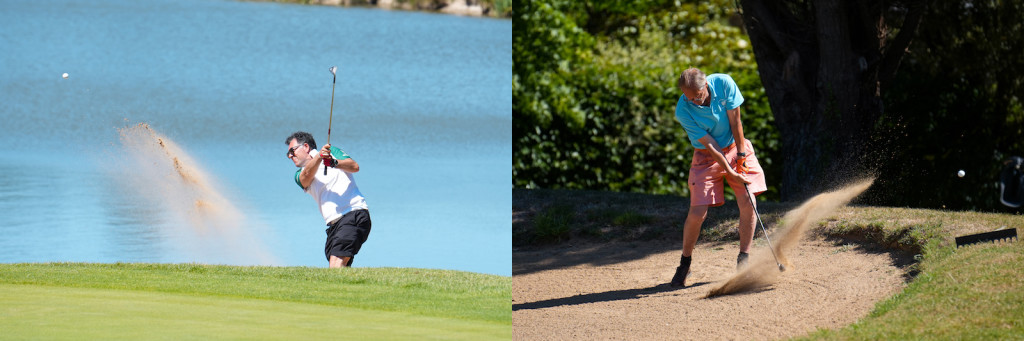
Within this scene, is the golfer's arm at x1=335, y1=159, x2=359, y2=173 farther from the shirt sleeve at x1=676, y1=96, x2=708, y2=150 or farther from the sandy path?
the shirt sleeve at x1=676, y1=96, x2=708, y2=150

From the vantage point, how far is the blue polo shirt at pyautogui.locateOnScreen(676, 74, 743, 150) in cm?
662

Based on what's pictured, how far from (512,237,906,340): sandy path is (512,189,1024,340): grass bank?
219 mm

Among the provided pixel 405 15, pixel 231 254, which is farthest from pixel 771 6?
pixel 405 15

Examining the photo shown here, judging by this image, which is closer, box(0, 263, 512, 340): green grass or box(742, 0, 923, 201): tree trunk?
box(0, 263, 512, 340): green grass

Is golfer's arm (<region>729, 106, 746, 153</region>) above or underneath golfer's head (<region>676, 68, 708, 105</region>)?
underneath

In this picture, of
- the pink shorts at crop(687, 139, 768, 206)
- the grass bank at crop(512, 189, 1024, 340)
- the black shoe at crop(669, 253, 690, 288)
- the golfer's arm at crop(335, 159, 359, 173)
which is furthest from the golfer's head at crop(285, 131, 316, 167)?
the pink shorts at crop(687, 139, 768, 206)

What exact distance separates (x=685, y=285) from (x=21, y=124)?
51.7 ft

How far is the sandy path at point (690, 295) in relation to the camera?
598 cm

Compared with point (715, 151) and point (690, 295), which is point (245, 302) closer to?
point (690, 295)

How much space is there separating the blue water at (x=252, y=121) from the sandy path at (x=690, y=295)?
134 inches

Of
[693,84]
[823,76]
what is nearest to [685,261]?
[693,84]

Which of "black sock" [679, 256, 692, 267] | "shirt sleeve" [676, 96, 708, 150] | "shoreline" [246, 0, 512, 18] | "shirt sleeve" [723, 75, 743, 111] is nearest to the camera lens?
"shirt sleeve" [723, 75, 743, 111]

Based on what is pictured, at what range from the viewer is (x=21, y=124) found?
19.6 meters

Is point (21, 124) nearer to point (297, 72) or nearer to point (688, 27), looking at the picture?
point (297, 72)
